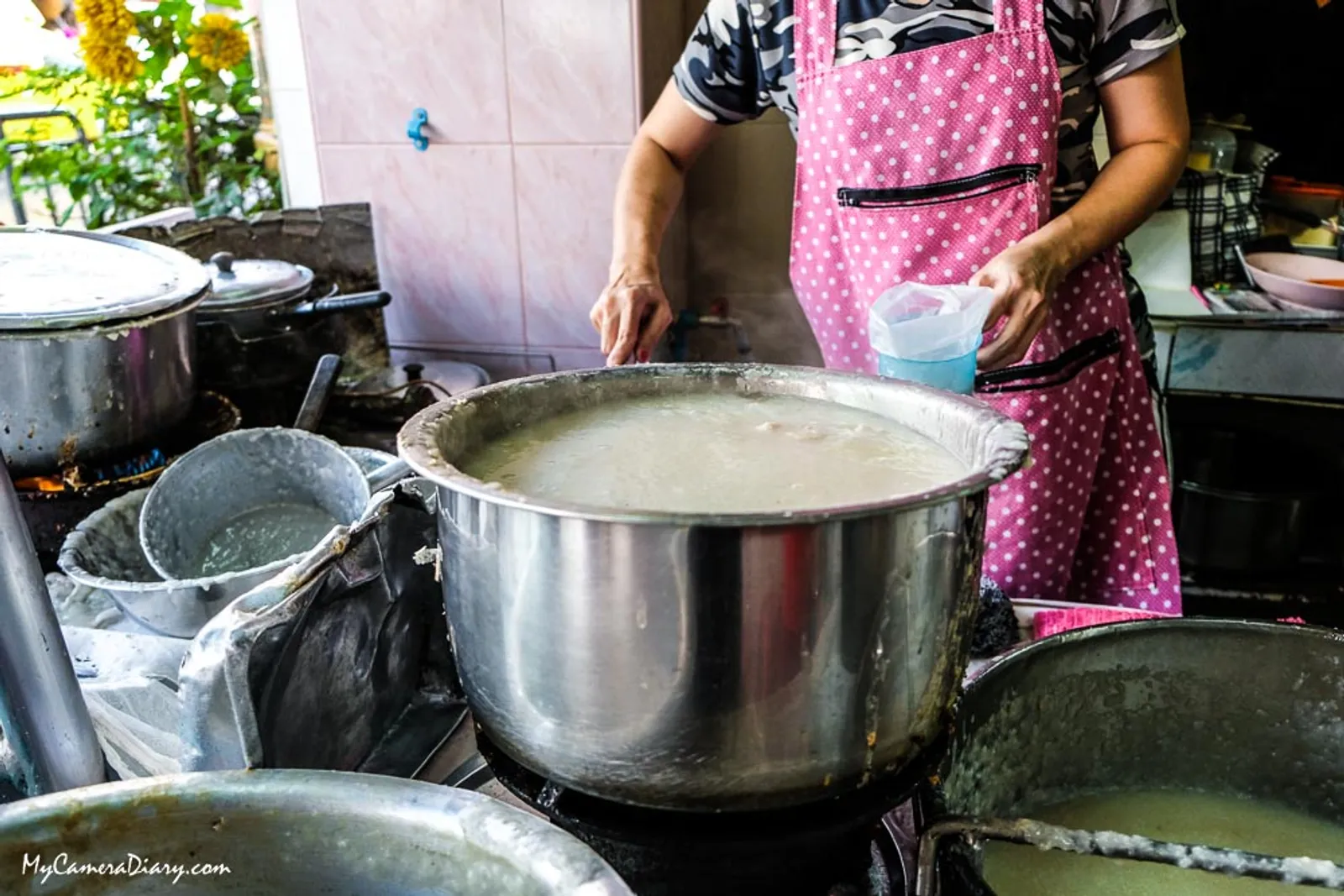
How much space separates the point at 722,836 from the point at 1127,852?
0.85 feet

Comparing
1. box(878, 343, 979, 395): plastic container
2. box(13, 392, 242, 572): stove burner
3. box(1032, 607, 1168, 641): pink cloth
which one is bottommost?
box(1032, 607, 1168, 641): pink cloth

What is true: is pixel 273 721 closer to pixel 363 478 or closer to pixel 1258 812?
pixel 363 478

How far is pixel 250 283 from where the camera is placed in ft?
6.36

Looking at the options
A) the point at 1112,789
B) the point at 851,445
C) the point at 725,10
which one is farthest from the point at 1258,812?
the point at 725,10

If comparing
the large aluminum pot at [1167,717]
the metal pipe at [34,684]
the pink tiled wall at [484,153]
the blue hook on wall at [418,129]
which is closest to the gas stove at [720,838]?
the large aluminum pot at [1167,717]

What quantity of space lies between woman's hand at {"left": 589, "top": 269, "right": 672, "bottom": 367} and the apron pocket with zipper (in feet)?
1.26

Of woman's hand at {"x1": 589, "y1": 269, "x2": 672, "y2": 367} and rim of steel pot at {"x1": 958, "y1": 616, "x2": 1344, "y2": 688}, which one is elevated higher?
woman's hand at {"x1": 589, "y1": 269, "x2": 672, "y2": 367}

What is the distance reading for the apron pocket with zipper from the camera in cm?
148

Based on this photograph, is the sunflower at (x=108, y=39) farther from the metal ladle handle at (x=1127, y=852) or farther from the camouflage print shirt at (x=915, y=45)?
the metal ladle handle at (x=1127, y=852)

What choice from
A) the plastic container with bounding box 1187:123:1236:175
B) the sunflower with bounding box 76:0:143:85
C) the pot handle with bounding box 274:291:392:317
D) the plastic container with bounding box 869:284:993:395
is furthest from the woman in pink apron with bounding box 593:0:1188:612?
the plastic container with bounding box 1187:123:1236:175

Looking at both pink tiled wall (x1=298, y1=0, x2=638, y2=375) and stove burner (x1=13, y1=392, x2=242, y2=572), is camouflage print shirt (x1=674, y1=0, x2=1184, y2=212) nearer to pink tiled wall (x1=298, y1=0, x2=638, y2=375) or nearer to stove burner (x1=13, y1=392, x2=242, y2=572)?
pink tiled wall (x1=298, y1=0, x2=638, y2=375)

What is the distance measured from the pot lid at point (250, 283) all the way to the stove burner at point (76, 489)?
328 mm

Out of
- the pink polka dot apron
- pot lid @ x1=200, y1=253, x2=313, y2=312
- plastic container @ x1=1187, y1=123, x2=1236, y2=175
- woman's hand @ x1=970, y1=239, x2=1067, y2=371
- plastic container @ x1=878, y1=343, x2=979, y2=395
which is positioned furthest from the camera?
plastic container @ x1=1187, y1=123, x2=1236, y2=175

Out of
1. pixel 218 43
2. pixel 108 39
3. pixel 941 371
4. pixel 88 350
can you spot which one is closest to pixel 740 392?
pixel 941 371
